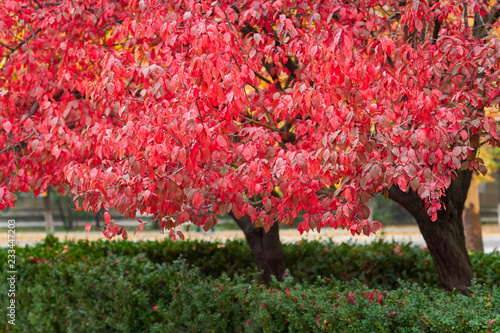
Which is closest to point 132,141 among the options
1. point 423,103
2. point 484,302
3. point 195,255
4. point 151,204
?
point 151,204

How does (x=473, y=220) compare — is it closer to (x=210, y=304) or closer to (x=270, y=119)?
(x=210, y=304)

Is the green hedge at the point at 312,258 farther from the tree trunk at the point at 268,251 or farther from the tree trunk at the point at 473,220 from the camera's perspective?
the tree trunk at the point at 473,220

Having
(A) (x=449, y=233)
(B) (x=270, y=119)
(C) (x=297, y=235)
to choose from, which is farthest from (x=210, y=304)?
(C) (x=297, y=235)

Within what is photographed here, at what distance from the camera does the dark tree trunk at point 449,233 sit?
6160 mm

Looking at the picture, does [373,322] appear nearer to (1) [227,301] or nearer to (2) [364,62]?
(1) [227,301]

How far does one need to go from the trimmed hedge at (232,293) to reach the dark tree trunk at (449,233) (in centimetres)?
32

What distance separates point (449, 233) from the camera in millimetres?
6336

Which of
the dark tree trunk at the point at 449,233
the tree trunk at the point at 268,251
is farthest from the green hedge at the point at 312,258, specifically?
the dark tree trunk at the point at 449,233

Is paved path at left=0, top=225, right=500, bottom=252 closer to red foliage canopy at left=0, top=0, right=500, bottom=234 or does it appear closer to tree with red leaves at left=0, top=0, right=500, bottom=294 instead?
tree with red leaves at left=0, top=0, right=500, bottom=294

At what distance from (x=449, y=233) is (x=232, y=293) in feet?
9.16

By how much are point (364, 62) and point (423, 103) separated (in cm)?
72

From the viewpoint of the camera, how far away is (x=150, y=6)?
5.04 m

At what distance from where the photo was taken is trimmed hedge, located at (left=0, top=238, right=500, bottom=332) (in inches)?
196

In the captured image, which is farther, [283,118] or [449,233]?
[449,233]
